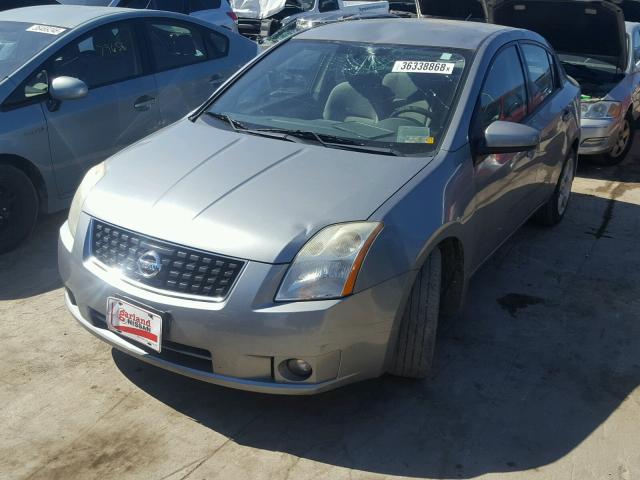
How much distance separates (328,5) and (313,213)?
44.9 ft

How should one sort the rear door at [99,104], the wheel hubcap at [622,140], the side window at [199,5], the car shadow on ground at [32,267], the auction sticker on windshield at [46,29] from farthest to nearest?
the side window at [199,5], the wheel hubcap at [622,140], the auction sticker on windshield at [46,29], the rear door at [99,104], the car shadow on ground at [32,267]

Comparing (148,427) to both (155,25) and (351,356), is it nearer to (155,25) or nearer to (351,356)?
(351,356)

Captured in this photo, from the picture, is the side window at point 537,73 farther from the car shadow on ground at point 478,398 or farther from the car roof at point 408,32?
the car shadow on ground at point 478,398

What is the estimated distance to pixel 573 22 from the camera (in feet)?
26.7

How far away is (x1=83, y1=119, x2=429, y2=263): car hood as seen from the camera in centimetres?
325

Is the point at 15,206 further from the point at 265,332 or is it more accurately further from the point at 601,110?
the point at 601,110

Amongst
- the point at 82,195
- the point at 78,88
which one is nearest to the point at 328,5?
the point at 78,88

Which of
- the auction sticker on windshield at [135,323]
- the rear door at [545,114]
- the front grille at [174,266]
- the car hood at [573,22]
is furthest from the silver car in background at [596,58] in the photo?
the auction sticker on windshield at [135,323]

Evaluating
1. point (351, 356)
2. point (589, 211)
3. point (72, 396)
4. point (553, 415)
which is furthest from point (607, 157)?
point (72, 396)

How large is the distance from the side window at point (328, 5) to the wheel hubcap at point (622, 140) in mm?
8853

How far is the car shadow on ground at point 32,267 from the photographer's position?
482 centimetres

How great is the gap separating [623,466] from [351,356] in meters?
1.24

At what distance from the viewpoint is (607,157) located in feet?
27.1

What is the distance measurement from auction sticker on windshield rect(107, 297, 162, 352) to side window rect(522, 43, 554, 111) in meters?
3.06
